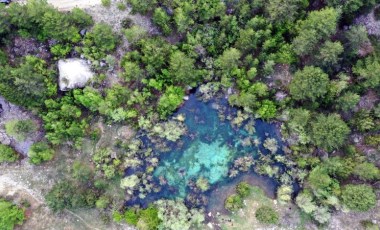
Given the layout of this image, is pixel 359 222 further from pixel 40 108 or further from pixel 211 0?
pixel 40 108

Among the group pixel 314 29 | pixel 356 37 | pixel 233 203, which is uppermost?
pixel 314 29

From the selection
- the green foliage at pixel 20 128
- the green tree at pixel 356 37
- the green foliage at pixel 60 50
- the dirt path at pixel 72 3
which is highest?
the dirt path at pixel 72 3

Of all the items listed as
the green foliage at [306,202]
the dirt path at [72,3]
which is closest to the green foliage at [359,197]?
the green foliage at [306,202]

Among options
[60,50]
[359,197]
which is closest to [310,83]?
[359,197]

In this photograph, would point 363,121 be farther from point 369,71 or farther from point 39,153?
point 39,153

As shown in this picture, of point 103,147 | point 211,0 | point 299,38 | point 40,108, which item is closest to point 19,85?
point 40,108

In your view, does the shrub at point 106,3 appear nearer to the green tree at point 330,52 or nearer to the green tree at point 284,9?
the green tree at point 284,9
